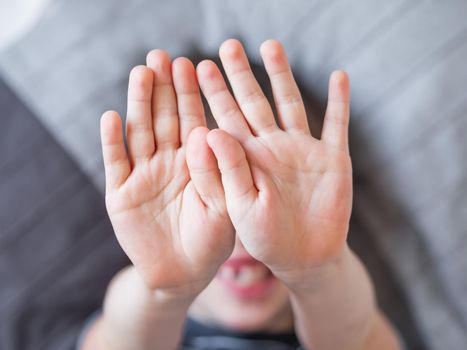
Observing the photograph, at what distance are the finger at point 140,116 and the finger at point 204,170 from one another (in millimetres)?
53

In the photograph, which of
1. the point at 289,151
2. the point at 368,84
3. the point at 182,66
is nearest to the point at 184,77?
the point at 182,66

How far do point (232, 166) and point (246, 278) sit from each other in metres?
0.26

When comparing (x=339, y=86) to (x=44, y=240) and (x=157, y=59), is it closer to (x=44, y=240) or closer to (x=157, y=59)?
(x=157, y=59)

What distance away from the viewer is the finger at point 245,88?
0.43 metres

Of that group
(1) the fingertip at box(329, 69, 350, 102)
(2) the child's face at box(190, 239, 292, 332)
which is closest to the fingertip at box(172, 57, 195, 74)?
(1) the fingertip at box(329, 69, 350, 102)

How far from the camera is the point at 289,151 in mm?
423

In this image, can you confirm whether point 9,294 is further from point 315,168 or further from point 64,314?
point 315,168

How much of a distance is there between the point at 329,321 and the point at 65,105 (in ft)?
1.44

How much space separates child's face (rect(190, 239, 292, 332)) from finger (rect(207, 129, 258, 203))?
7.8 inches

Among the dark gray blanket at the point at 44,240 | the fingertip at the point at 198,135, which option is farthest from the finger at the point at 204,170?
the dark gray blanket at the point at 44,240

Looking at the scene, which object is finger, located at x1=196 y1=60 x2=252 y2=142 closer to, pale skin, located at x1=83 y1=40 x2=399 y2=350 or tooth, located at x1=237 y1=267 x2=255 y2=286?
pale skin, located at x1=83 y1=40 x2=399 y2=350

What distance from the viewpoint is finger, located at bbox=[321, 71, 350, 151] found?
43 centimetres

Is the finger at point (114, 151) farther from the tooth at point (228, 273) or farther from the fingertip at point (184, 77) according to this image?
the tooth at point (228, 273)

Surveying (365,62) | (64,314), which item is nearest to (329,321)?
(365,62)
